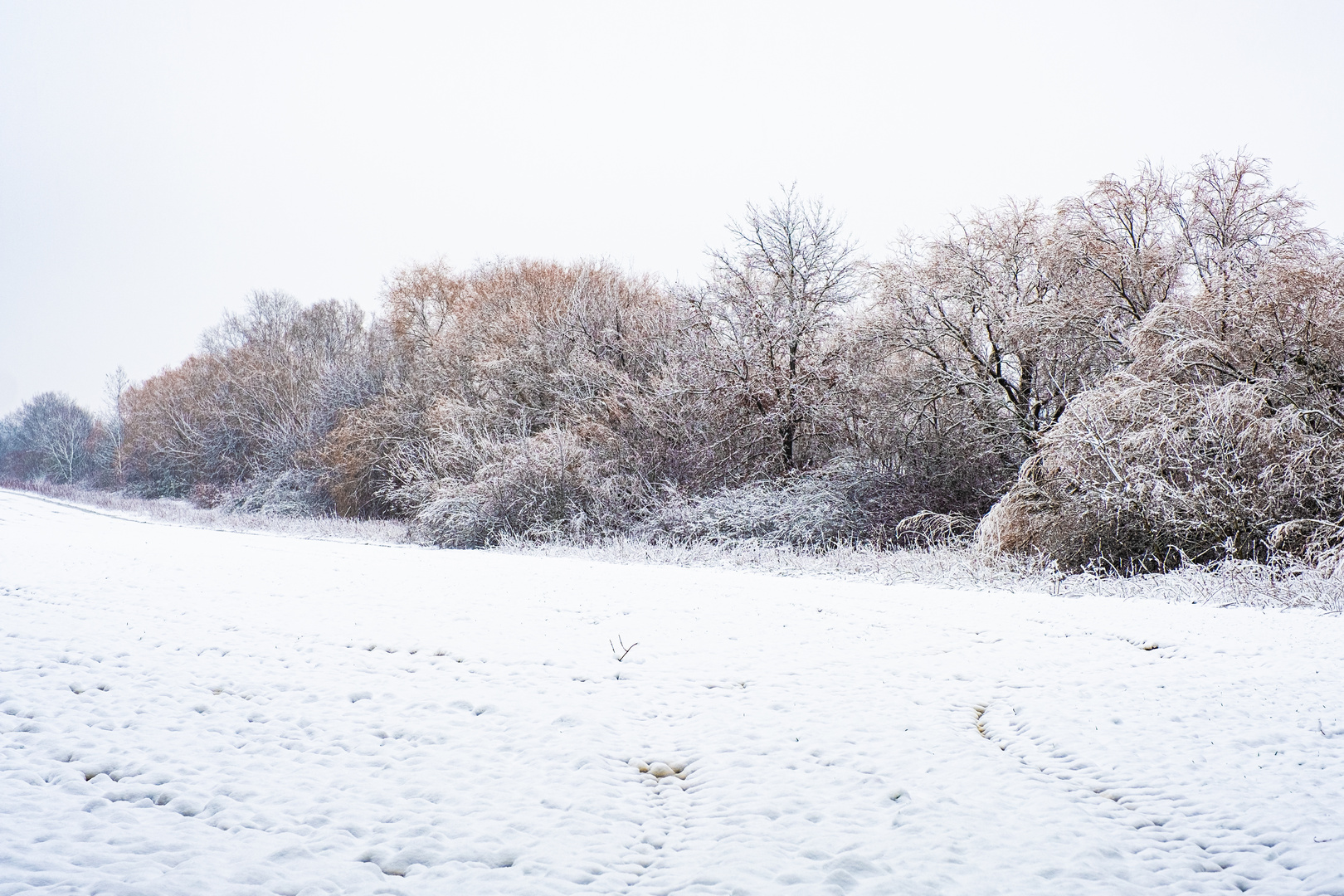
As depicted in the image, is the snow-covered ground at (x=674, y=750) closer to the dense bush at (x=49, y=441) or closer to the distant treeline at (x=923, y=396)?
the distant treeline at (x=923, y=396)

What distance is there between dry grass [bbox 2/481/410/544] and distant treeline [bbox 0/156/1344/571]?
3.41ft

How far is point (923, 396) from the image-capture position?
15008mm

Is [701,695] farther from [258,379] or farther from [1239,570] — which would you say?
[258,379]

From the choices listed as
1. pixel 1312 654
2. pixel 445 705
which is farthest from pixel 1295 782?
pixel 445 705

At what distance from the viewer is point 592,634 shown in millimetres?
6633

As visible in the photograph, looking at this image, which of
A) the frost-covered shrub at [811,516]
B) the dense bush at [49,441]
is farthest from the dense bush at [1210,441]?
the dense bush at [49,441]

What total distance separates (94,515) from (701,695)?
30.5m

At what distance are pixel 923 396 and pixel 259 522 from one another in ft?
65.8

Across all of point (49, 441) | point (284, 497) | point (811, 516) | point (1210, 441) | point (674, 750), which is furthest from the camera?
point (49, 441)

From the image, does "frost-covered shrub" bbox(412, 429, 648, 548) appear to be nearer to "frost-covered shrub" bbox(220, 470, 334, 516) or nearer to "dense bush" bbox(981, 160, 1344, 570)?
"dense bush" bbox(981, 160, 1344, 570)

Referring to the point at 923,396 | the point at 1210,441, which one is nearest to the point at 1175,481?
the point at 1210,441

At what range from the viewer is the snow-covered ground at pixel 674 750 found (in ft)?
9.39

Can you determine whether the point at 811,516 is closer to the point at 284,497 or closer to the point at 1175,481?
the point at 1175,481

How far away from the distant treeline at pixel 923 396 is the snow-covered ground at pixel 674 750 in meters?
3.32
